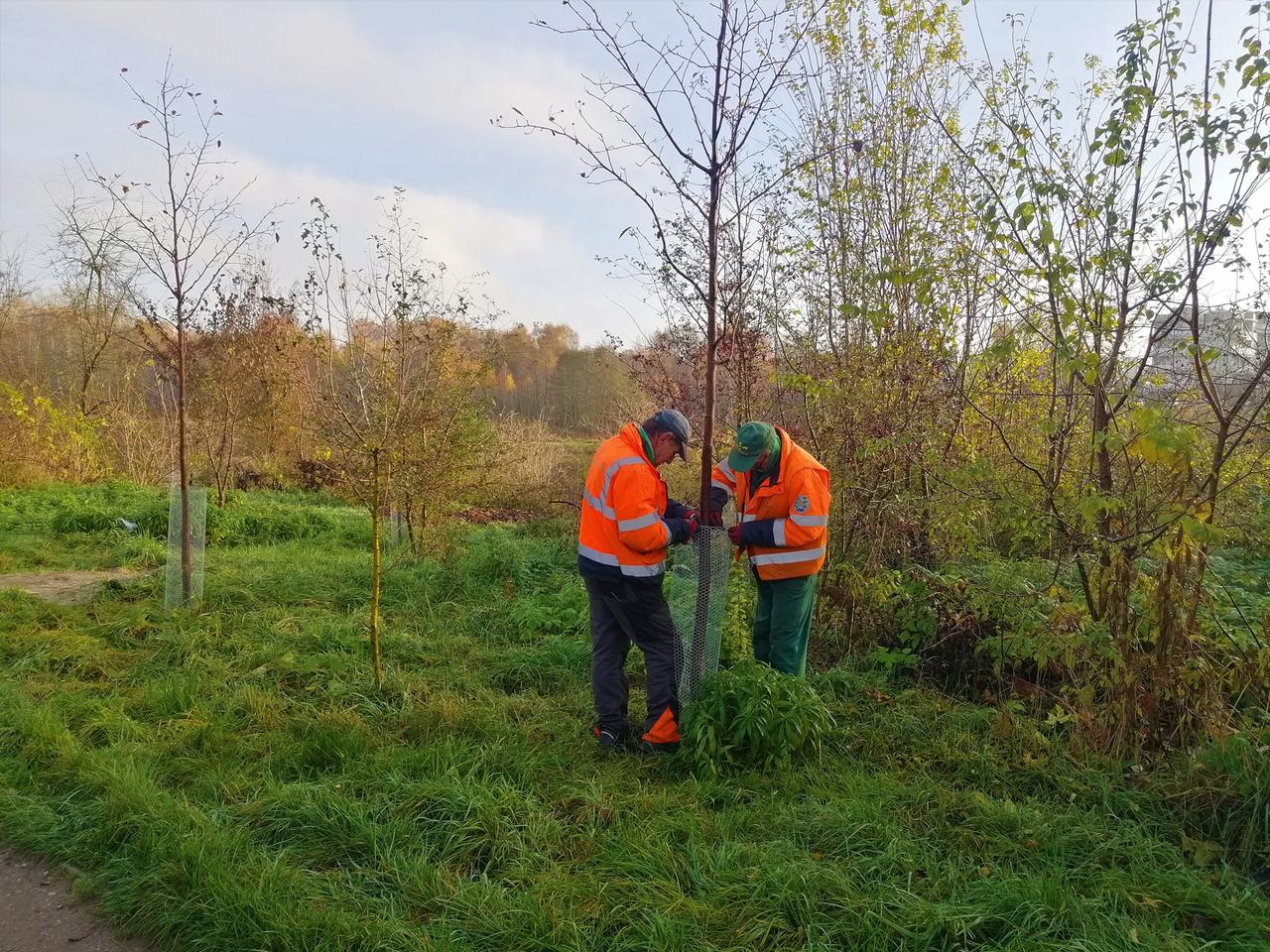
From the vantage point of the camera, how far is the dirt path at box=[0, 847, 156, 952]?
2.81 meters

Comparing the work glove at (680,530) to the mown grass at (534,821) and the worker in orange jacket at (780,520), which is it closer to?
the worker in orange jacket at (780,520)

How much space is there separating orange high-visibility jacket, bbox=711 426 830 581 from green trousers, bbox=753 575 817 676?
0.29 ft

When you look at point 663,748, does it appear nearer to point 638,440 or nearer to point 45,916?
point 638,440

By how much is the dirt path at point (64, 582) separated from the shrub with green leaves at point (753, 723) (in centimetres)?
616

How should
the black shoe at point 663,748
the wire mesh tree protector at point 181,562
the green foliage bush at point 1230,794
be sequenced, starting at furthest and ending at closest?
the wire mesh tree protector at point 181,562
the black shoe at point 663,748
the green foliage bush at point 1230,794

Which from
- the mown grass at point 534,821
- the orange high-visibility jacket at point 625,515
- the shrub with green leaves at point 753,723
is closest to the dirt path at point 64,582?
A: the mown grass at point 534,821

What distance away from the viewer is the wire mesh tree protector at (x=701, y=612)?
4.17 meters

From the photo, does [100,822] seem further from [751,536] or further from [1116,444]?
[1116,444]

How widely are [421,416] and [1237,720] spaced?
7323 mm

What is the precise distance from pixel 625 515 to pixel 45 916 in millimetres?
2892

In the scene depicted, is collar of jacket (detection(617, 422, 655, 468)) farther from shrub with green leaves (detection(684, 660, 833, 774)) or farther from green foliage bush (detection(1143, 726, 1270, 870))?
green foliage bush (detection(1143, 726, 1270, 870))

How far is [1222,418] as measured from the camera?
3676 mm

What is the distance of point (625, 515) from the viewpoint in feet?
13.0

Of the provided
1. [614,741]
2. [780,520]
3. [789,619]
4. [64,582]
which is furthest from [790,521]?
[64,582]
